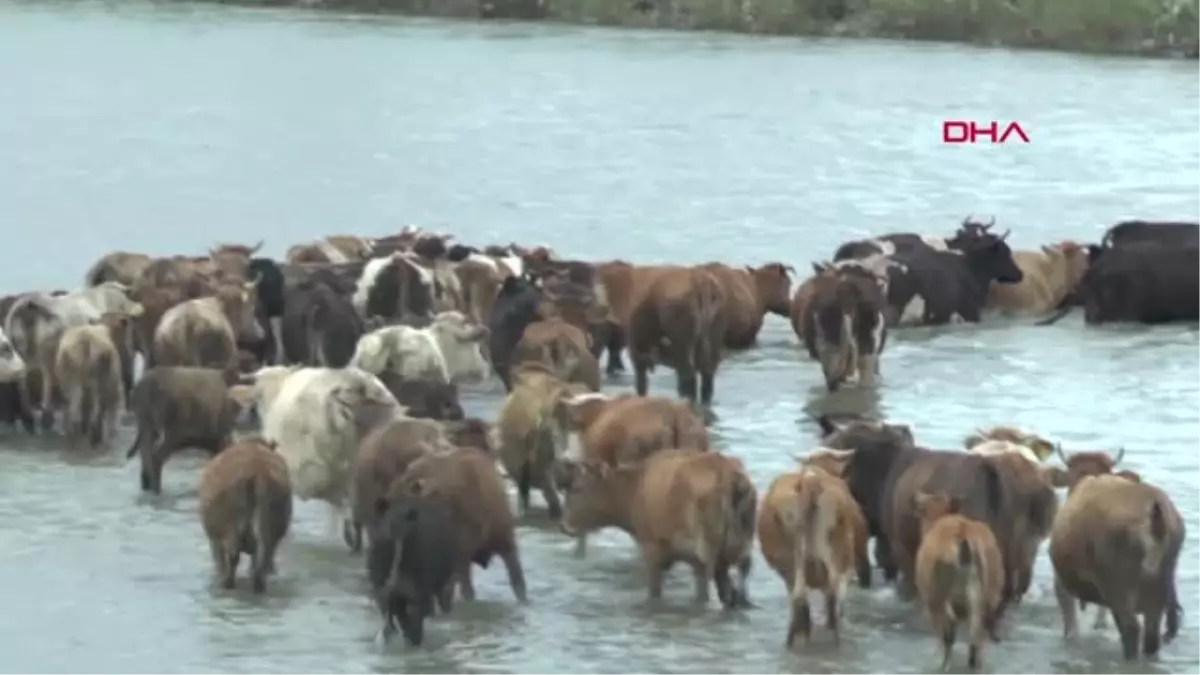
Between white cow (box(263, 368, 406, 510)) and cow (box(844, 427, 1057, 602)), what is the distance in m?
2.04

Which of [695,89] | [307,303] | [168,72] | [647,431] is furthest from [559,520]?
[168,72]

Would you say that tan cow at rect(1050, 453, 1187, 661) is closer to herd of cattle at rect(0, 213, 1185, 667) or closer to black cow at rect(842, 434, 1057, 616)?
herd of cattle at rect(0, 213, 1185, 667)

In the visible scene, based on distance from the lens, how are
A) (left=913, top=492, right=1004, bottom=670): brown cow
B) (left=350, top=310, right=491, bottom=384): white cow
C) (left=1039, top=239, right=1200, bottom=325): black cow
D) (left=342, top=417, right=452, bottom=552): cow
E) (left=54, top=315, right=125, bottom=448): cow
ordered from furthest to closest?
(left=1039, top=239, right=1200, bottom=325): black cow, (left=54, top=315, right=125, bottom=448): cow, (left=350, top=310, right=491, bottom=384): white cow, (left=342, top=417, right=452, bottom=552): cow, (left=913, top=492, right=1004, bottom=670): brown cow

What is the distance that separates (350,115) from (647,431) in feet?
76.9

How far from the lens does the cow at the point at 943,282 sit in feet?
56.0

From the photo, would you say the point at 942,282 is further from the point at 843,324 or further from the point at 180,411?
the point at 180,411

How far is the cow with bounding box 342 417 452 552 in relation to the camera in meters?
10.4

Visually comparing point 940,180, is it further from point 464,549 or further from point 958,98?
point 464,549

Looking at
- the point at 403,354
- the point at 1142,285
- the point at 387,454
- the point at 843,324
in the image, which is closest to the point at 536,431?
the point at 387,454

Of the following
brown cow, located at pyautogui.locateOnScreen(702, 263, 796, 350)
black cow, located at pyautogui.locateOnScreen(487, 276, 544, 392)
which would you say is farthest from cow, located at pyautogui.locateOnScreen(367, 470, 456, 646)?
brown cow, located at pyautogui.locateOnScreen(702, 263, 796, 350)

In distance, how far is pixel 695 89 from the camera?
122ft

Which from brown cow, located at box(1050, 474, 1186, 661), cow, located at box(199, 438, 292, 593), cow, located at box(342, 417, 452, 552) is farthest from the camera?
cow, located at box(342, 417, 452, 552)

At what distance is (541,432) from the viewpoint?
1134 cm

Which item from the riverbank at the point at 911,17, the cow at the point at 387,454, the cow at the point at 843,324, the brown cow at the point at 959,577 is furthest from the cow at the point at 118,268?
the riverbank at the point at 911,17
